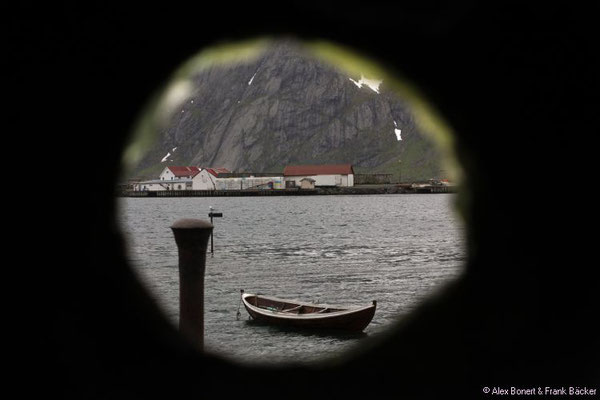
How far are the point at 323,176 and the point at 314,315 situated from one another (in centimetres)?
16035

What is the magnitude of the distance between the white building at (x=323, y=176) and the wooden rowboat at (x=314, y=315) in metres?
158

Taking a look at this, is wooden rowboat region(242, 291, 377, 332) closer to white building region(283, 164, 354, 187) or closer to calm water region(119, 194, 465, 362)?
calm water region(119, 194, 465, 362)

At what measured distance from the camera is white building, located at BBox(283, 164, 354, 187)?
180625 mm

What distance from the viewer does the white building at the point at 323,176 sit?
180625 mm

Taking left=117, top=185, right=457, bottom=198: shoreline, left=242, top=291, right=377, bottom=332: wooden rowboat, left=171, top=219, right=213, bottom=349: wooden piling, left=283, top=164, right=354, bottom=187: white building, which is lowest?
left=242, top=291, right=377, bottom=332: wooden rowboat

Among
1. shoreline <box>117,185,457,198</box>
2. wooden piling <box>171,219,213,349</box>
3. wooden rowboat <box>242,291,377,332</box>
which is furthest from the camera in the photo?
shoreline <box>117,185,457,198</box>

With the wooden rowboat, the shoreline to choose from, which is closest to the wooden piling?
the wooden rowboat

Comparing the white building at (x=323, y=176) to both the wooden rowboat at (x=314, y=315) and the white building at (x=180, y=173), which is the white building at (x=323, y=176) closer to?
the white building at (x=180, y=173)

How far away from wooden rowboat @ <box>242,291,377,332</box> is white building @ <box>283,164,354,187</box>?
158 m

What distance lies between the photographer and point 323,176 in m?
181

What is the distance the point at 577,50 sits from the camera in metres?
2.90

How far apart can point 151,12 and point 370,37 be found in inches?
55.1

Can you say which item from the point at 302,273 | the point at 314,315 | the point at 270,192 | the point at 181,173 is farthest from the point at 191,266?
the point at 181,173

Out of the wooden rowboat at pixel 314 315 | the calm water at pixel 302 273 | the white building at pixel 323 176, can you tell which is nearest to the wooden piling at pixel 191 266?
the calm water at pixel 302 273
